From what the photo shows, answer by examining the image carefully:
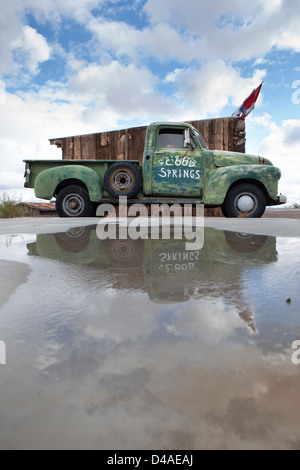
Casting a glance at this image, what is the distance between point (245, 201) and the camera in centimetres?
562

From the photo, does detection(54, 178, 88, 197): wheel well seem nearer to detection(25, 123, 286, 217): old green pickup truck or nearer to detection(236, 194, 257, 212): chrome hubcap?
detection(25, 123, 286, 217): old green pickup truck

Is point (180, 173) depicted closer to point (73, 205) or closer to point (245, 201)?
point (245, 201)

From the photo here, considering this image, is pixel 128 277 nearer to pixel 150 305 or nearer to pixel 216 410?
pixel 150 305

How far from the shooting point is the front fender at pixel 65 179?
233 inches

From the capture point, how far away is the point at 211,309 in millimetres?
935

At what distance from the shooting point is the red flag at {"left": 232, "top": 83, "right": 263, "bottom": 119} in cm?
901

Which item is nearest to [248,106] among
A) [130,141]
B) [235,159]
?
[130,141]

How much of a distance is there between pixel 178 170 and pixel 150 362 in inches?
214

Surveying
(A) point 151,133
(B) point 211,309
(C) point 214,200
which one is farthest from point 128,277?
(A) point 151,133

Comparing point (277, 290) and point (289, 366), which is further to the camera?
point (277, 290)

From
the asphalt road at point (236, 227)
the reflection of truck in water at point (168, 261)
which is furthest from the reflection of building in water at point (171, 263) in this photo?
the asphalt road at point (236, 227)

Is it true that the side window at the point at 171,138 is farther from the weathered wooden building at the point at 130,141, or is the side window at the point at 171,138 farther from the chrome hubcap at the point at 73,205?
the weathered wooden building at the point at 130,141

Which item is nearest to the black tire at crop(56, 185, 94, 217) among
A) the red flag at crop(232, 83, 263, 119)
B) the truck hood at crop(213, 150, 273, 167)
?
the truck hood at crop(213, 150, 273, 167)
